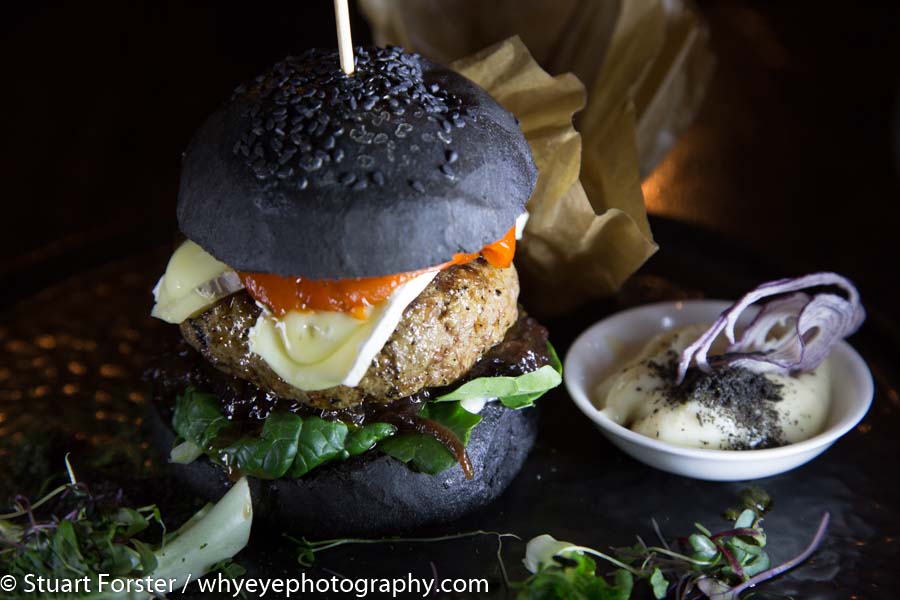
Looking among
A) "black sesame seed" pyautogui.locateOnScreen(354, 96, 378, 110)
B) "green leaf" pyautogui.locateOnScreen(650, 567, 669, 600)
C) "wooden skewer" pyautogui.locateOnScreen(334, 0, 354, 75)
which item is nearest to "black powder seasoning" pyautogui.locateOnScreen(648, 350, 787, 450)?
"green leaf" pyautogui.locateOnScreen(650, 567, 669, 600)

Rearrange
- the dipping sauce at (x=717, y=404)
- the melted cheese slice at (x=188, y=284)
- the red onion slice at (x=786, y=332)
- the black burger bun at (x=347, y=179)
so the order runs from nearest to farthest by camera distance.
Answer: the black burger bun at (x=347, y=179), the melted cheese slice at (x=188, y=284), the dipping sauce at (x=717, y=404), the red onion slice at (x=786, y=332)

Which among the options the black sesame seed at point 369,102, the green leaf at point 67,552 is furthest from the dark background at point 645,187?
the black sesame seed at point 369,102

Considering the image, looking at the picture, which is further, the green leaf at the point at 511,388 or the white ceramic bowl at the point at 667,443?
the white ceramic bowl at the point at 667,443

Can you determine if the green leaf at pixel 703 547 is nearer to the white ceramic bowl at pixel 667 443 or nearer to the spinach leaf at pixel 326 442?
the white ceramic bowl at pixel 667 443

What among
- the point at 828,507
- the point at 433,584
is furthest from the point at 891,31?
the point at 433,584

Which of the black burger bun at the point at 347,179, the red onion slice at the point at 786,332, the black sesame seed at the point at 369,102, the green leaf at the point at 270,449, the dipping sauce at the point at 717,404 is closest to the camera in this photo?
the black burger bun at the point at 347,179

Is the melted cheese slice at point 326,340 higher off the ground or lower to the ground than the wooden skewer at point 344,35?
lower
